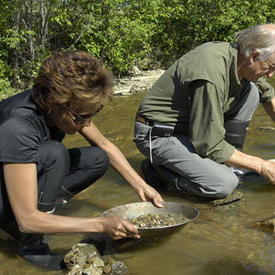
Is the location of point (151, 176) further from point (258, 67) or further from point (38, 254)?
point (38, 254)

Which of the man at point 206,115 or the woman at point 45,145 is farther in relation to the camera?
the man at point 206,115

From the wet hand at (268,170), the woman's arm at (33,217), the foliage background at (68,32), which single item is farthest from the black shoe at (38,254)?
the foliage background at (68,32)

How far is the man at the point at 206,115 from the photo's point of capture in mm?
2941

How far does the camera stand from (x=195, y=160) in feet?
10.6

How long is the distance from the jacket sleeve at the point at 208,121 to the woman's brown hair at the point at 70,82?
1.00 m

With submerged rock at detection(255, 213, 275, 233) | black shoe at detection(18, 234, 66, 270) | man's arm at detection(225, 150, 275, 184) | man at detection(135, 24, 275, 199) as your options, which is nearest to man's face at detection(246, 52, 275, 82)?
man at detection(135, 24, 275, 199)

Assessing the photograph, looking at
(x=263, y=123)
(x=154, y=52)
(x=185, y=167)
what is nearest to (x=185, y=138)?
(x=185, y=167)

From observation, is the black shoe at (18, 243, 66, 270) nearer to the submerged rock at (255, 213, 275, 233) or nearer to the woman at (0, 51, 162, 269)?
the woman at (0, 51, 162, 269)

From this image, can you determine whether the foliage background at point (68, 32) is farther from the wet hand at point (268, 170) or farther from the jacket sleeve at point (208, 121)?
the wet hand at point (268, 170)

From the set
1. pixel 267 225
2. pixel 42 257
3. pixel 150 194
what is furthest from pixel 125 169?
pixel 267 225

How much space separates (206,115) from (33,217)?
5.06 feet

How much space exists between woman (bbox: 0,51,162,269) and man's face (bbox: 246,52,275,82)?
1341 millimetres

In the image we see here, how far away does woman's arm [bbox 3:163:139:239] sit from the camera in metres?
2.03

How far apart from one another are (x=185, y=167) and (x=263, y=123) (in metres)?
2.82
